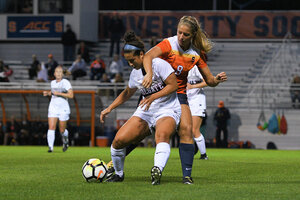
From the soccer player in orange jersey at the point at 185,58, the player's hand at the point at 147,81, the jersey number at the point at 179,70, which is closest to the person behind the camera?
the player's hand at the point at 147,81

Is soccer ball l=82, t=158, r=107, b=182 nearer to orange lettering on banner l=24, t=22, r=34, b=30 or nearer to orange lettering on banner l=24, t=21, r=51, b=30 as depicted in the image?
orange lettering on banner l=24, t=21, r=51, b=30

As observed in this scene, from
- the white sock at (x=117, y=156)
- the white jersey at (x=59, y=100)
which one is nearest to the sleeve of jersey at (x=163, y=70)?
the white sock at (x=117, y=156)

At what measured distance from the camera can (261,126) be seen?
2427 centimetres

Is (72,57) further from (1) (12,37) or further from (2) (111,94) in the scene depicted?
(2) (111,94)

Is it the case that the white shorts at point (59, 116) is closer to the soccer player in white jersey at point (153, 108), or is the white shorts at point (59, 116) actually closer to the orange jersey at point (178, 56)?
the orange jersey at point (178, 56)

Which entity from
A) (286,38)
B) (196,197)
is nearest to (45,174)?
(196,197)

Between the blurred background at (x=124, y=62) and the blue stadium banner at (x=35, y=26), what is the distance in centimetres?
5

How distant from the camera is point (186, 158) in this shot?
852 cm

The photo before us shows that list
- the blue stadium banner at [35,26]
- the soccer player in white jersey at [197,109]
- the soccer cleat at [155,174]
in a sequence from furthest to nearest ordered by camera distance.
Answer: the blue stadium banner at [35,26]
the soccer player in white jersey at [197,109]
the soccer cleat at [155,174]

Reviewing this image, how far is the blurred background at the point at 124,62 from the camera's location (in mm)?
24016

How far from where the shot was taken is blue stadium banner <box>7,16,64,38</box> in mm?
34250

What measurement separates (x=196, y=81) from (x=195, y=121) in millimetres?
867

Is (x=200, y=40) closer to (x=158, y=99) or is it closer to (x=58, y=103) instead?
(x=158, y=99)

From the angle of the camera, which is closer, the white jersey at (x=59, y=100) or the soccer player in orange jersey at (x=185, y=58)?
the soccer player in orange jersey at (x=185, y=58)
